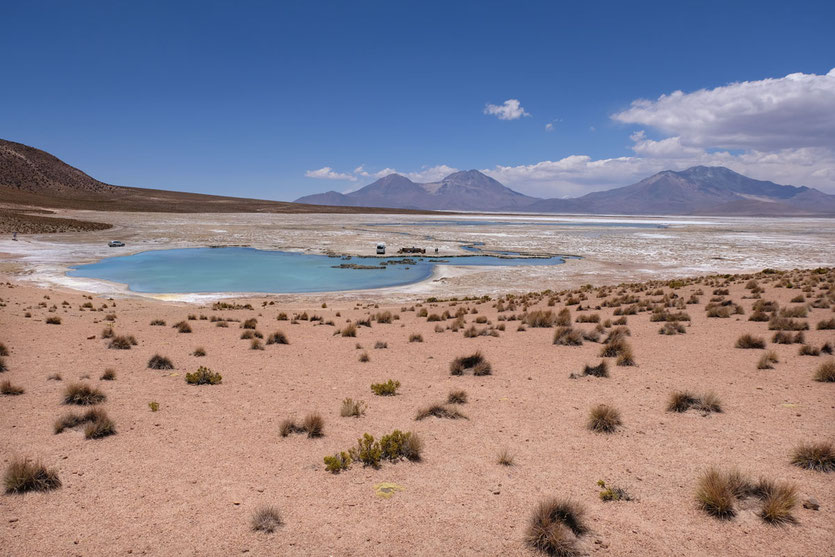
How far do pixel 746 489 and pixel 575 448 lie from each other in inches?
75.9

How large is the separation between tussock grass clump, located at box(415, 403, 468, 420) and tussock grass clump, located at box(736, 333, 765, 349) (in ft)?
26.3

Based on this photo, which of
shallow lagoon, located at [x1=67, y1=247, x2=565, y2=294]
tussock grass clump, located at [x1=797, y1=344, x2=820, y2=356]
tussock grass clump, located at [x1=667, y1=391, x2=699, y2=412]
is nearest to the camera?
tussock grass clump, located at [x1=667, y1=391, x2=699, y2=412]

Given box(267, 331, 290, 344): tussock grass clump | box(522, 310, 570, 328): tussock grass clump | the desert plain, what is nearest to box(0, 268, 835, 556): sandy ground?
the desert plain

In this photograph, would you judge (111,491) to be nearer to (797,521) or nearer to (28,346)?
(797,521)

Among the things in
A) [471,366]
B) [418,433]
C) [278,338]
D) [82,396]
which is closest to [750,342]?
[471,366]

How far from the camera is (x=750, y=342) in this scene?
37.2 ft

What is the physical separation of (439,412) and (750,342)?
332 inches

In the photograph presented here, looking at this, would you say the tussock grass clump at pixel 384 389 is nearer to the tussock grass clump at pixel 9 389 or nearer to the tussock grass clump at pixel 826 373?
the tussock grass clump at pixel 9 389

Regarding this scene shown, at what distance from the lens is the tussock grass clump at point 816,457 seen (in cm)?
541

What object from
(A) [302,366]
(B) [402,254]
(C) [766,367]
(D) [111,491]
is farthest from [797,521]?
(B) [402,254]

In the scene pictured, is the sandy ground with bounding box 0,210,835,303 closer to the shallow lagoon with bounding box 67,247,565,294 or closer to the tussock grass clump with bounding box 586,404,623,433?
the shallow lagoon with bounding box 67,247,565,294

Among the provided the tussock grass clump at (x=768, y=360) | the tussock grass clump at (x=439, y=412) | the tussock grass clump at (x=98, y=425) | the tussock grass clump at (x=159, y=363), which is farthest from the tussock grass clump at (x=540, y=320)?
the tussock grass clump at (x=98, y=425)

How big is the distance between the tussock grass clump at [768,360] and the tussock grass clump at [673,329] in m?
3.36

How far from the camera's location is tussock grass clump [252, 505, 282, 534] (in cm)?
462
